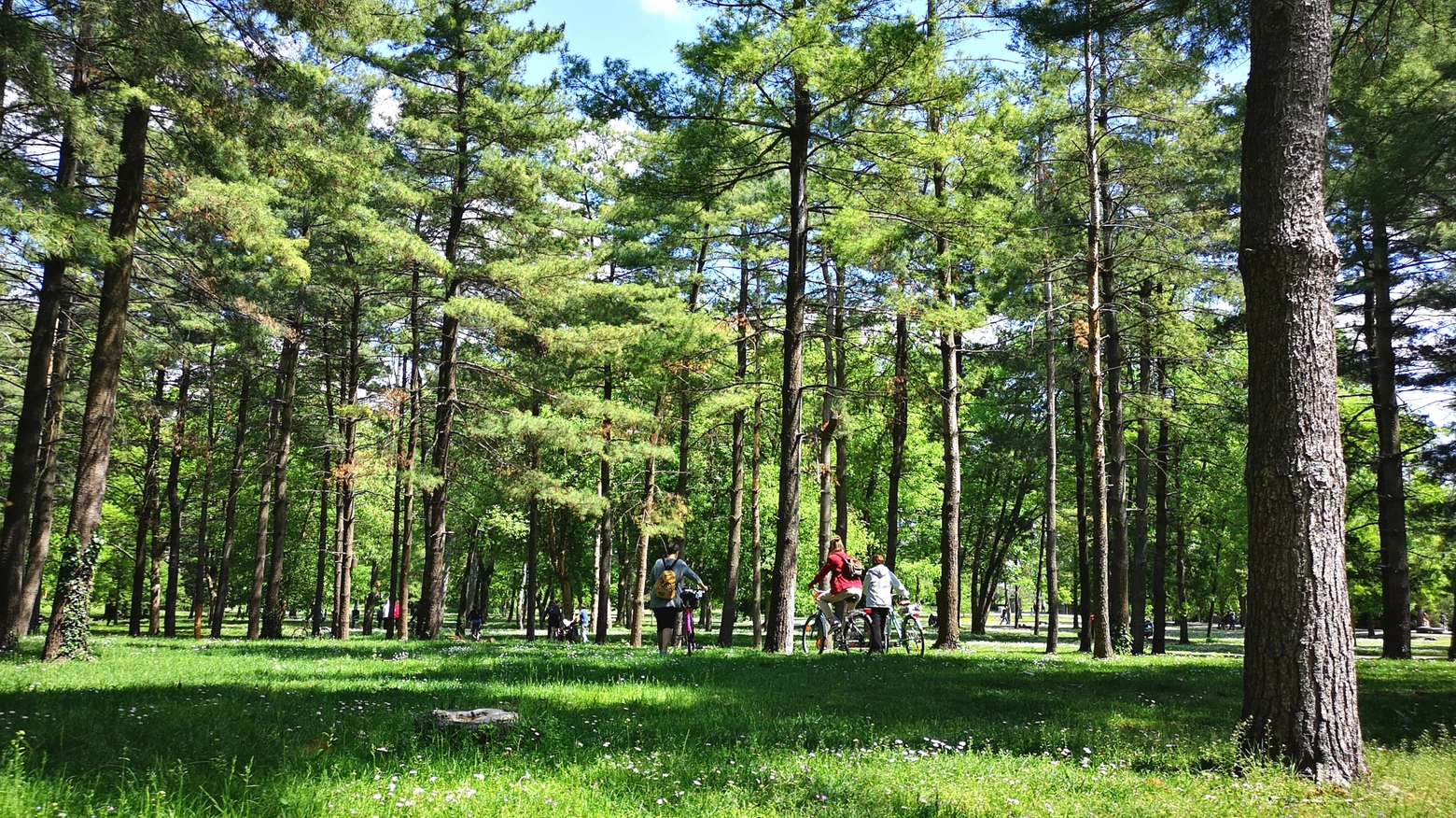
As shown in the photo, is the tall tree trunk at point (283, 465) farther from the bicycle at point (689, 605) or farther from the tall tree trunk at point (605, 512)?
the bicycle at point (689, 605)

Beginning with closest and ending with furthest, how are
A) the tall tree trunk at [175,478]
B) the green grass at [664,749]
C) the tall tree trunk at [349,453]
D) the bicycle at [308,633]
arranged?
the green grass at [664,749] < the tall tree trunk at [349,453] < the tall tree trunk at [175,478] < the bicycle at [308,633]

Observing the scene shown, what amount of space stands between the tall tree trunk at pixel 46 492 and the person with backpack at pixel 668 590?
1022cm

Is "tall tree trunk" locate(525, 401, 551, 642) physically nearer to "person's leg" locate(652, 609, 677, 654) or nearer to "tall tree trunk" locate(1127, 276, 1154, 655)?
"person's leg" locate(652, 609, 677, 654)

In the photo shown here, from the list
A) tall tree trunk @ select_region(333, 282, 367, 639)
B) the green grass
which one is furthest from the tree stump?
tall tree trunk @ select_region(333, 282, 367, 639)

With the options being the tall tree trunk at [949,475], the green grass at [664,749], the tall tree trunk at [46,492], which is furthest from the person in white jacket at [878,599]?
the tall tree trunk at [46,492]

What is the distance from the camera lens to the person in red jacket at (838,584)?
45.8ft

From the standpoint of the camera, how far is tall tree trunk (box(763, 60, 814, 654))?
1298 cm

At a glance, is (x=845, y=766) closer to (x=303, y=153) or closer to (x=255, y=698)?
(x=255, y=698)

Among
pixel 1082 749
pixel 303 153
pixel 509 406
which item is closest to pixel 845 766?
pixel 1082 749

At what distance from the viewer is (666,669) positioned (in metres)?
9.29

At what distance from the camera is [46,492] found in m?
16.3

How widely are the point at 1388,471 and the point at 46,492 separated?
28389 mm

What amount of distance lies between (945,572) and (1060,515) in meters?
12.6

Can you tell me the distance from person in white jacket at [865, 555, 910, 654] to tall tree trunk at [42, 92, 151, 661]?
450 inches
